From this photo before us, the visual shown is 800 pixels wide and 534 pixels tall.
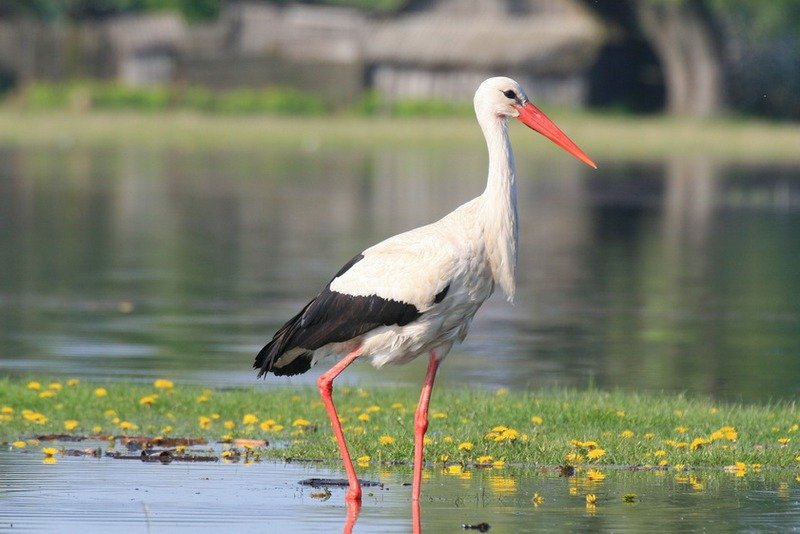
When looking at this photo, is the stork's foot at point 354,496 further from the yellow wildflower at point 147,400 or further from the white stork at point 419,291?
the yellow wildflower at point 147,400

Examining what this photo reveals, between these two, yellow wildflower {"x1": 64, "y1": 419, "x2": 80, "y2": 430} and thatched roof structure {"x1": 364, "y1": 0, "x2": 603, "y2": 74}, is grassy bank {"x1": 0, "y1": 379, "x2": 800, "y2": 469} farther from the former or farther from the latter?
thatched roof structure {"x1": 364, "y1": 0, "x2": 603, "y2": 74}

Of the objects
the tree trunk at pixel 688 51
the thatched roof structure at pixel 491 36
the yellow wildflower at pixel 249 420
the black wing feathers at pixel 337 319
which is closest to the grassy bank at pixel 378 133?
the tree trunk at pixel 688 51

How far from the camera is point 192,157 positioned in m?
42.1

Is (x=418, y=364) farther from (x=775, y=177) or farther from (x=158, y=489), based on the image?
(x=775, y=177)

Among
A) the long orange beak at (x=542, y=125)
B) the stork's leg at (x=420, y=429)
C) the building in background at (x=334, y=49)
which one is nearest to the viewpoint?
the stork's leg at (x=420, y=429)

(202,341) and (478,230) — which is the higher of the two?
(478,230)

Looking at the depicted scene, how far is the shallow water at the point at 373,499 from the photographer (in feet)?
25.5

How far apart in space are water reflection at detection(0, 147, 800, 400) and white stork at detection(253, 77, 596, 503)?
369 centimetres

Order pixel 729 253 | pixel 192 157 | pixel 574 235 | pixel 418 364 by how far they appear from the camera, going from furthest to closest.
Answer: pixel 192 157 < pixel 574 235 < pixel 729 253 < pixel 418 364

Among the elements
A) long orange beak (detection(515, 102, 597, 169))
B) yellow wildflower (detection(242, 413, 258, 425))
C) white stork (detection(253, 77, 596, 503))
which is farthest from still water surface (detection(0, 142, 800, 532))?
long orange beak (detection(515, 102, 597, 169))

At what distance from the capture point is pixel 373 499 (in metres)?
8.41

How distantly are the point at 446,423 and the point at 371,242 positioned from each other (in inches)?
492

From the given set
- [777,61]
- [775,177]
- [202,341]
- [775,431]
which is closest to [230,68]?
[777,61]

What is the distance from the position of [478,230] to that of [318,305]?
0.84 m
